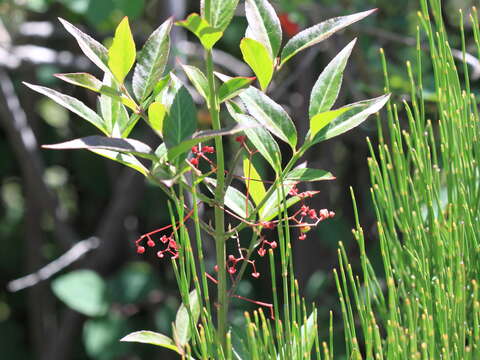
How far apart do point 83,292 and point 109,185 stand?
0.54 m

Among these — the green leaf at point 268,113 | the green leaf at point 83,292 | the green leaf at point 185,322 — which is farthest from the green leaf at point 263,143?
the green leaf at point 83,292

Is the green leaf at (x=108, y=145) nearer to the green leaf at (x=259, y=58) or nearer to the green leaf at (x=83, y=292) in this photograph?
the green leaf at (x=259, y=58)

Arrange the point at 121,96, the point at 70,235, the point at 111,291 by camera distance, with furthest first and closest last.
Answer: the point at 70,235 → the point at 111,291 → the point at 121,96

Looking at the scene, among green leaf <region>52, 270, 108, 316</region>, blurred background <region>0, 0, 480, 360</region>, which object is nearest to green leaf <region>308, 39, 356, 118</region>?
blurred background <region>0, 0, 480, 360</region>

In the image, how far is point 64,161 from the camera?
238cm

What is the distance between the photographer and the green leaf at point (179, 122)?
502mm

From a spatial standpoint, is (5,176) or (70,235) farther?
(5,176)

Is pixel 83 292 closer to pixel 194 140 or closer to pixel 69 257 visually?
pixel 69 257

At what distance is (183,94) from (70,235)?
5.18 feet

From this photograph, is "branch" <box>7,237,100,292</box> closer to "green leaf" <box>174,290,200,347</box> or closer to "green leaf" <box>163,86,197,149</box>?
"green leaf" <box>174,290,200,347</box>

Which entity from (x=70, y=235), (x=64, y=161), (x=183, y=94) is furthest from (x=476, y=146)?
(x=64, y=161)

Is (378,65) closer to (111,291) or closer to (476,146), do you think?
(111,291)

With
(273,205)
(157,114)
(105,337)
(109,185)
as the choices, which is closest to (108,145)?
(157,114)

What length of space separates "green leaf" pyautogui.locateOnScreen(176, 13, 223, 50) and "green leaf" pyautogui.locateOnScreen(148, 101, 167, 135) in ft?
0.17
